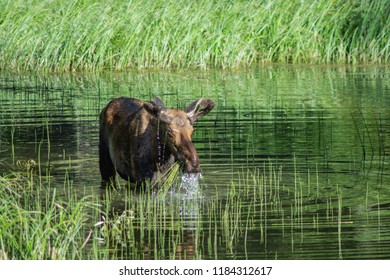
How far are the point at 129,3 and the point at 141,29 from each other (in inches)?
44.6

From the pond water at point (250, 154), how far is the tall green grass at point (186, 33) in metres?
0.45

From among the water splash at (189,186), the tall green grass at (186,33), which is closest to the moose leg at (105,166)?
the water splash at (189,186)

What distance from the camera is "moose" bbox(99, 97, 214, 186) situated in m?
10.0

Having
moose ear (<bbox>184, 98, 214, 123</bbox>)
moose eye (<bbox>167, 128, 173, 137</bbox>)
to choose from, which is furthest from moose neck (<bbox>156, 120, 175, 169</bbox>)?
moose ear (<bbox>184, 98, 214, 123</bbox>)

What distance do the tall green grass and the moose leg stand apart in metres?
10.8

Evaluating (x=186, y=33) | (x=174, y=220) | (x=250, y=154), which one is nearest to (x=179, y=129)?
(x=174, y=220)

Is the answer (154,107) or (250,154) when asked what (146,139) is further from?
(250,154)

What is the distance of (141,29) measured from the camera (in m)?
22.9

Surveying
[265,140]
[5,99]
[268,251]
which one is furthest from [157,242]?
[5,99]

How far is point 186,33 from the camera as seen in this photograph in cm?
2303

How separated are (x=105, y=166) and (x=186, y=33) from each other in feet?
37.8

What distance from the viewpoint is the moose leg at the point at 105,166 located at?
38.8 feet

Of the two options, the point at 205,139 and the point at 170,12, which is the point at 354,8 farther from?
the point at 205,139

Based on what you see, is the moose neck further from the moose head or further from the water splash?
the water splash
